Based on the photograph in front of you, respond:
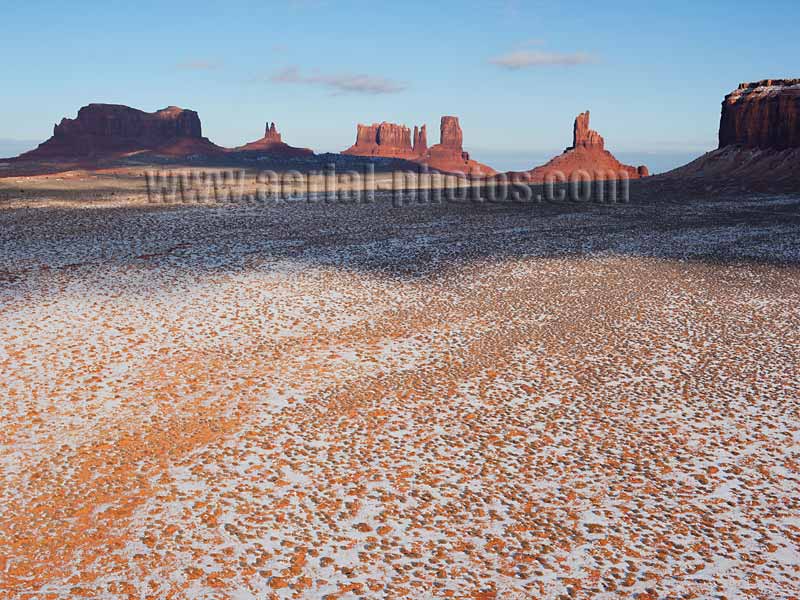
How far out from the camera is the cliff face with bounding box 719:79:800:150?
2571 inches

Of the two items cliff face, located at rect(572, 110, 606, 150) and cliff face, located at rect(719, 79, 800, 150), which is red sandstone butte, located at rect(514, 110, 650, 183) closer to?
cliff face, located at rect(572, 110, 606, 150)

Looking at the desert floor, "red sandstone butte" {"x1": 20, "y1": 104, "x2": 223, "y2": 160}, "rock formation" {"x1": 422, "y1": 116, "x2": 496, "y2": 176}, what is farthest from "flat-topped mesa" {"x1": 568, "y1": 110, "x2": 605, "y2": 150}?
the desert floor

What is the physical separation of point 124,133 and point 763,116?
140 m

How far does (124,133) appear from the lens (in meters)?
161

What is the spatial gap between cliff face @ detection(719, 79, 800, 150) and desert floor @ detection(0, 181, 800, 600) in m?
53.3

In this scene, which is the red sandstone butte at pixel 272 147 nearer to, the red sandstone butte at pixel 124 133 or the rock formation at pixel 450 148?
the red sandstone butte at pixel 124 133

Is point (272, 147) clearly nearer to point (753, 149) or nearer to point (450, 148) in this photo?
point (450, 148)

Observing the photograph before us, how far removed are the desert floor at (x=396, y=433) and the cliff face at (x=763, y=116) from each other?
53266mm

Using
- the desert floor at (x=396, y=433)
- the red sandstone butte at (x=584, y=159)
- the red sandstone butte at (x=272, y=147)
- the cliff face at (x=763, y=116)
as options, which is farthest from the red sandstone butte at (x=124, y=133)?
the desert floor at (x=396, y=433)

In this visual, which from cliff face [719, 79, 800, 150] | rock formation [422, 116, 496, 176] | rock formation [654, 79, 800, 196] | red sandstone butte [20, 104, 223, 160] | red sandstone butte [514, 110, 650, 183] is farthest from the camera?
rock formation [422, 116, 496, 176]

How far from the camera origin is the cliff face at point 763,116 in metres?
65.3

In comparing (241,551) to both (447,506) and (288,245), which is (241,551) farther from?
(288,245)

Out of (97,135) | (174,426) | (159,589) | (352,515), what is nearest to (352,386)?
(174,426)

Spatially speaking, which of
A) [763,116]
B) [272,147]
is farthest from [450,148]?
[763,116]
